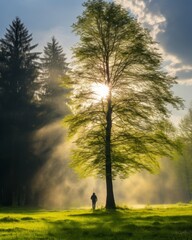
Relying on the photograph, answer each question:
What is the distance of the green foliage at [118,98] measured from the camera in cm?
2930

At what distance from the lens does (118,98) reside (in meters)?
30.8

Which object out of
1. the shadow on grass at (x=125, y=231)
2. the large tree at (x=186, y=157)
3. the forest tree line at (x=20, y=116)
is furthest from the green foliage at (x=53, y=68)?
the shadow on grass at (x=125, y=231)

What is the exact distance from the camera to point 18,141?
46.1 meters

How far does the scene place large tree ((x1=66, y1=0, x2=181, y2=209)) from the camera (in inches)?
1152

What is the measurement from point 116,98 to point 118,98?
17 cm

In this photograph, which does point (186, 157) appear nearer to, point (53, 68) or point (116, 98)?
point (53, 68)

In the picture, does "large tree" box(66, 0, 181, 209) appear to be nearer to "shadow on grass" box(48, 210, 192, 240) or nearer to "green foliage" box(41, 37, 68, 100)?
"shadow on grass" box(48, 210, 192, 240)

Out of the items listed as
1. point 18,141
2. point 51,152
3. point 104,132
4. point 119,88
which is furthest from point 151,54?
point 51,152

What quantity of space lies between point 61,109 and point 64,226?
3739 centimetres

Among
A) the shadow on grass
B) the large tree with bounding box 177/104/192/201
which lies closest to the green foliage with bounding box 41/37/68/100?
the large tree with bounding box 177/104/192/201

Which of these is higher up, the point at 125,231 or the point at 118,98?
the point at 118,98

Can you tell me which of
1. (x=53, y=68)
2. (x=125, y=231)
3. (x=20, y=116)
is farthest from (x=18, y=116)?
(x=125, y=231)

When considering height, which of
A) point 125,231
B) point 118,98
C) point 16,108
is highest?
point 16,108

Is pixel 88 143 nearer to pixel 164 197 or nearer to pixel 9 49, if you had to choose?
pixel 9 49
